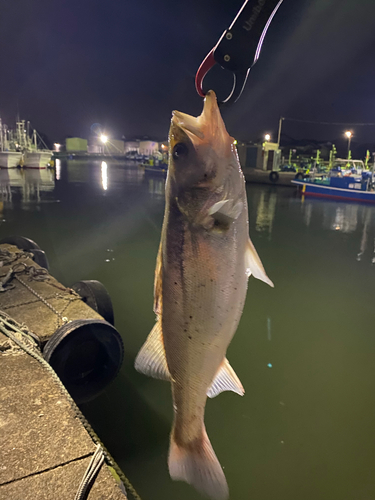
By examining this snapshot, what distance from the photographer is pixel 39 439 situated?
2.74 meters

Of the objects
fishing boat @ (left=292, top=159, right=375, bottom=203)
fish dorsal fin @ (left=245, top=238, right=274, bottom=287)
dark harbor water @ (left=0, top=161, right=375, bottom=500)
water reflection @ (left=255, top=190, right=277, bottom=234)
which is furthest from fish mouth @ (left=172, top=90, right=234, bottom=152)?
fishing boat @ (left=292, top=159, right=375, bottom=203)

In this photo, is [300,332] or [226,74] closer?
[226,74]

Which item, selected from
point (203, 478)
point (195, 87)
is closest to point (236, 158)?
point (195, 87)

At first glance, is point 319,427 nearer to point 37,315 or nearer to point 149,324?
point 149,324

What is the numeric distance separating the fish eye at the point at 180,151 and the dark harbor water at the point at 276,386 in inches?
152

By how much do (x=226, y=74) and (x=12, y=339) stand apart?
12.4 ft

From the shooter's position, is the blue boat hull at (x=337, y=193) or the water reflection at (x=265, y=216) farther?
the blue boat hull at (x=337, y=193)

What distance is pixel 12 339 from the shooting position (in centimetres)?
406

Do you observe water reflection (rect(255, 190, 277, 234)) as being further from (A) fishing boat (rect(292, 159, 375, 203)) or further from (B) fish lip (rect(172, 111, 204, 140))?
(B) fish lip (rect(172, 111, 204, 140))

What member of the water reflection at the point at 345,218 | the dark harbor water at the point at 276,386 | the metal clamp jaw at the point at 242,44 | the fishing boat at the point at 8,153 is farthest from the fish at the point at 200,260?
the fishing boat at the point at 8,153

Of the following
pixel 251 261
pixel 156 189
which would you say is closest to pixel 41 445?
pixel 251 261

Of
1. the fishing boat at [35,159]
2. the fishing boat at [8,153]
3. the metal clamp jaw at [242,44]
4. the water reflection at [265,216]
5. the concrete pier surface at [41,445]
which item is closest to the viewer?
the metal clamp jaw at [242,44]

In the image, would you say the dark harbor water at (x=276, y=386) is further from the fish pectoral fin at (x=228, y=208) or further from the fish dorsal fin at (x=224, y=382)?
the fish pectoral fin at (x=228, y=208)

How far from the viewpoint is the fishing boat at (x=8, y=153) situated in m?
63.8
